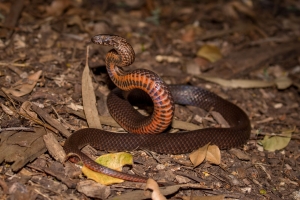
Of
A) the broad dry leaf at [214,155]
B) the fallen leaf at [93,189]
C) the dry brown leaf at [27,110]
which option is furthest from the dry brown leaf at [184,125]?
the dry brown leaf at [27,110]

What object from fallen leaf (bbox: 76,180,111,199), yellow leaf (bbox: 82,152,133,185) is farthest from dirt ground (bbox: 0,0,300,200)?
yellow leaf (bbox: 82,152,133,185)

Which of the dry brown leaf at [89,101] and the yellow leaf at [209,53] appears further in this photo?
the yellow leaf at [209,53]

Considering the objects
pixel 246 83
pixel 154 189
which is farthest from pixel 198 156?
pixel 246 83

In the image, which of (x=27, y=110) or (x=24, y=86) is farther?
(x=24, y=86)

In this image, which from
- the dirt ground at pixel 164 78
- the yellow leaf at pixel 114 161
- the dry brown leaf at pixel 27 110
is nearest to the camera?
the yellow leaf at pixel 114 161

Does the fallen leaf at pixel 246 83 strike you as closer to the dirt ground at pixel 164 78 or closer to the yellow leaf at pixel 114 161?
the dirt ground at pixel 164 78

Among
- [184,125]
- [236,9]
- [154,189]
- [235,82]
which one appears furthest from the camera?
[236,9]

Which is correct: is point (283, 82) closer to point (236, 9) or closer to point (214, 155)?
point (236, 9)
